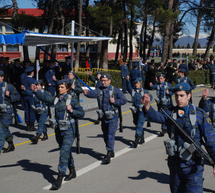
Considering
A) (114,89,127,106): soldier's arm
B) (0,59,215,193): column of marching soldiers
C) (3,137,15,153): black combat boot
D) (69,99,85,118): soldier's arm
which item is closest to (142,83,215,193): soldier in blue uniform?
(0,59,215,193): column of marching soldiers

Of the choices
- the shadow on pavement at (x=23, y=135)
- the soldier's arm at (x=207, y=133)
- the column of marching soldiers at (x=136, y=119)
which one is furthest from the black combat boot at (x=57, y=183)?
the shadow on pavement at (x=23, y=135)

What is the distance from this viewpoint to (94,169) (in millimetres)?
7625

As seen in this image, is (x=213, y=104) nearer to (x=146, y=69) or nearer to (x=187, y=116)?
(x=187, y=116)

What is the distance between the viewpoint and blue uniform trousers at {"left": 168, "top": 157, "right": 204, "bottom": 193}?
181 inches

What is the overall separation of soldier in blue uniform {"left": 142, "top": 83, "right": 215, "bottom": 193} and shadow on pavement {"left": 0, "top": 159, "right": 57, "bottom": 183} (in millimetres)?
2988

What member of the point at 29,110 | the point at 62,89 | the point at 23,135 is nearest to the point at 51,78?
the point at 29,110

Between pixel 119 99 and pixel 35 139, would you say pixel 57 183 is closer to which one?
pixel 119 99

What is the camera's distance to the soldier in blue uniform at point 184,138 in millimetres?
4535

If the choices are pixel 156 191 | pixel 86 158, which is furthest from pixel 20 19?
pixel 156 191

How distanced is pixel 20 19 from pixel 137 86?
21015 millimetres

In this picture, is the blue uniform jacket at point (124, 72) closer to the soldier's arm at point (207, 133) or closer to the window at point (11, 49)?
the soldier's arm at point (207, 133)

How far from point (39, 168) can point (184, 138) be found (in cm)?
400

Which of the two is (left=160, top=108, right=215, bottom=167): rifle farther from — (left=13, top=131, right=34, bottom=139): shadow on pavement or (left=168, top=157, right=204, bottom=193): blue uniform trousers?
(left=13, top=131, right=34, bottom=139): shadow on pavement

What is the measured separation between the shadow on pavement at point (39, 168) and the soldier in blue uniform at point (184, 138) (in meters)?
2.99
